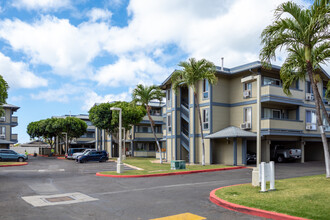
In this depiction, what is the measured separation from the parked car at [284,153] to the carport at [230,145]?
216 inches

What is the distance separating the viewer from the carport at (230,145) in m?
27.8

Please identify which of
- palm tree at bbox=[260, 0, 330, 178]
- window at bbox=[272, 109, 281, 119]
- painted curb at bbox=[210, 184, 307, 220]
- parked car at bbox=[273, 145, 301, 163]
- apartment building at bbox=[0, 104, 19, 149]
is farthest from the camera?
apartment building at bbox=[0, 104, 19, 149]

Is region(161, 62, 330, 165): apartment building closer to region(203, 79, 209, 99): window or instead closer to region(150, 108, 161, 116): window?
region(203, 79, 209, 99): window

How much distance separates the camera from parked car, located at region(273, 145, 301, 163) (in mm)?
30641

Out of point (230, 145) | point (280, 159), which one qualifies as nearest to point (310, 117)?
point (280, 159)

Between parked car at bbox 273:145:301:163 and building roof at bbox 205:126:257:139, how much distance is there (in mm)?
5660

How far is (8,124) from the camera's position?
5866 cm

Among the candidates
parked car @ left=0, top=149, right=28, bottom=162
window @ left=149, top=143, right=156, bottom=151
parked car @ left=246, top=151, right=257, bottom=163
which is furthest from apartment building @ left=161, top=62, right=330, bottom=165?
window @ left=149, top=143, right=156, bottom=151

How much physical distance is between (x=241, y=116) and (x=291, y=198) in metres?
20.2

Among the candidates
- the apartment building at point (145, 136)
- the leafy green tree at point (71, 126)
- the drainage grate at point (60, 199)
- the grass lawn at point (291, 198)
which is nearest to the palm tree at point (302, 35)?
the grass lawn at point (291, 198)

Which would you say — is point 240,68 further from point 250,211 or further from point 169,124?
point 250,211

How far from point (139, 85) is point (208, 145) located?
9.60m

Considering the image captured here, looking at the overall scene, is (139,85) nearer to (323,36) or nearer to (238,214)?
(323,36)

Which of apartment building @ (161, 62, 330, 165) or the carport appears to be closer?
the carport
